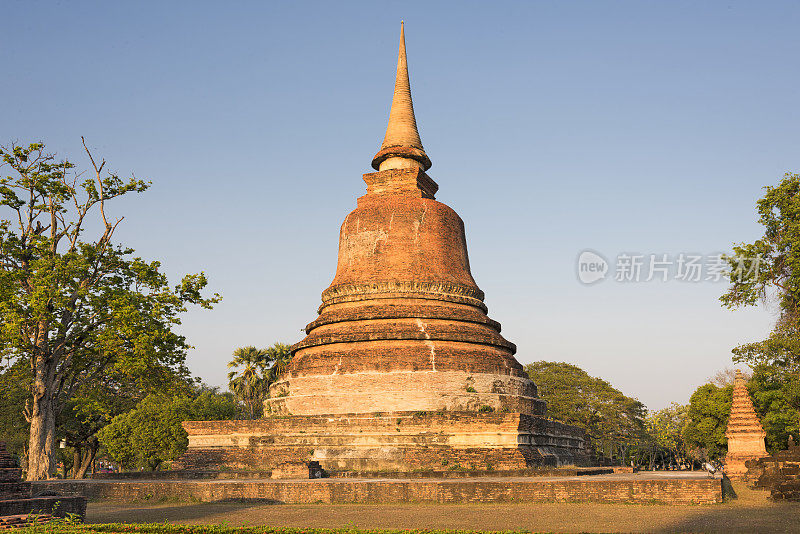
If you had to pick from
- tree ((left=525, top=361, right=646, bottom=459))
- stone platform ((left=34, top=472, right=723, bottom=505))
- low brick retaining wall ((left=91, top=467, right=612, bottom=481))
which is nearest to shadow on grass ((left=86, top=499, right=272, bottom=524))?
stone platform ((left=34, top=472, right=723, bottom=505))

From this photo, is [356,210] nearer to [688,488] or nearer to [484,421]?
[484,421]

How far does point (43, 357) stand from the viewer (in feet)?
71.2

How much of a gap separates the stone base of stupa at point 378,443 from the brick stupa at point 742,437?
5888 millimetres

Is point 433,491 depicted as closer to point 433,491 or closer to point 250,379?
point 433,491

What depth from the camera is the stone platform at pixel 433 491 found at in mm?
14234

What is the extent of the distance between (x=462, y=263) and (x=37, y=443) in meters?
16.5

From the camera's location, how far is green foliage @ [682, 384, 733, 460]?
40528mm

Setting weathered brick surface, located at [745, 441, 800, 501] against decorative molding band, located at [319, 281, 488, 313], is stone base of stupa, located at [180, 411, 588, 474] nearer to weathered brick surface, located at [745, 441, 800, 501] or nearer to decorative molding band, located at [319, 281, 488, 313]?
decorative molding band, located at [319, 281, 488, 313]

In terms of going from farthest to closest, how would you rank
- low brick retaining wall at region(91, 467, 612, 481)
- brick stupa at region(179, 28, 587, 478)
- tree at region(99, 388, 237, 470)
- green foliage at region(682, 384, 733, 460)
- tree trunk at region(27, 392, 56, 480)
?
green foliage at region(682, 384, 733, 460)
tree at region(99, 388, 237, 470)
tree trunk at region(27, 392, 56, 480)
brick stupa at region(179, 28, 587, 478)
low brick retaining wall at region(91, 467, 612, 481)

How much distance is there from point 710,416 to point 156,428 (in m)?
32.3

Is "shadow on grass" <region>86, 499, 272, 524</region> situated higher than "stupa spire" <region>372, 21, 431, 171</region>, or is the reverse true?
"stupa spire" <region>372, 21, 431, 171</region>

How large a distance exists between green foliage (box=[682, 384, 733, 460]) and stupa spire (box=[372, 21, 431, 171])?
24.6m

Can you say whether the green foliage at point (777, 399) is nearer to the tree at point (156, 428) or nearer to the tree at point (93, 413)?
the tree at point (93, 413)

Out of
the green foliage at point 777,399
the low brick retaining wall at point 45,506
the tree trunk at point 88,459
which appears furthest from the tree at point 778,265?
the tree trunk at point 88,459
